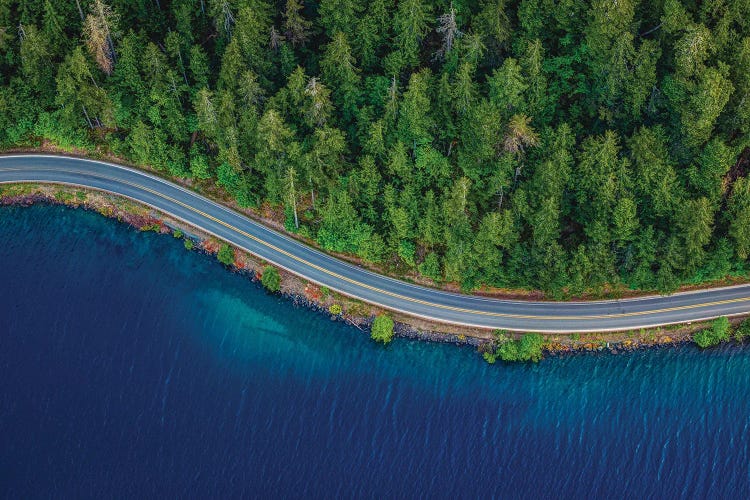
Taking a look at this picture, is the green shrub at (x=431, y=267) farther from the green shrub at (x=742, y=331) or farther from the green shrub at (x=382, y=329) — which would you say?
the green shrub at (x=742, y=331)

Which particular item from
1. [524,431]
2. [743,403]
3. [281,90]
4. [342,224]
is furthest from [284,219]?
[743,403]

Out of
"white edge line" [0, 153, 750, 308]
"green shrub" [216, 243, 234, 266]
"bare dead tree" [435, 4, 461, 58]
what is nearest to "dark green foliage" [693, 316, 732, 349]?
"white edge line" [0, 153, 750, 308]

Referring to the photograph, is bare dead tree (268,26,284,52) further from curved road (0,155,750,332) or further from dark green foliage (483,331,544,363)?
dark green foliage (483,331,544,363)

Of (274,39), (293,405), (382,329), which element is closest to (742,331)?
(382,329)

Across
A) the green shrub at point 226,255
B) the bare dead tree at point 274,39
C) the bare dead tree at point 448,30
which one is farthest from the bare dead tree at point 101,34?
the bare dead tree at point 448,30

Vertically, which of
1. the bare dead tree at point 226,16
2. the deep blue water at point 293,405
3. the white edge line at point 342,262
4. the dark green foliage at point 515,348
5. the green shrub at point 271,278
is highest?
the bare dead tree at point 226,16

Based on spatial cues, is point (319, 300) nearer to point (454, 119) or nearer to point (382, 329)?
point (382, 329)

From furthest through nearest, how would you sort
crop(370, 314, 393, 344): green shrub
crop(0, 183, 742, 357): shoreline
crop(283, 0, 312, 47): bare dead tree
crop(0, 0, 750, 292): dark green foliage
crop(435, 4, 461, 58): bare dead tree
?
crop(283, 0, 312, 47): bare dead tree < crop(370, 314, 393, 344): green shrub < crop(0, 183, 742, 357): shoreline < crop(435, 4, 461, 58): bare dead tree < crop(0, 0, 750, 292): dark green foliage
